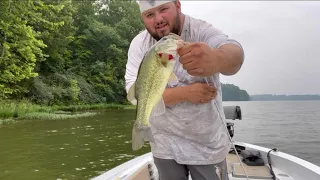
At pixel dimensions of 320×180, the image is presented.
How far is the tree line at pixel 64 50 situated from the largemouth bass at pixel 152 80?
67.1 feet

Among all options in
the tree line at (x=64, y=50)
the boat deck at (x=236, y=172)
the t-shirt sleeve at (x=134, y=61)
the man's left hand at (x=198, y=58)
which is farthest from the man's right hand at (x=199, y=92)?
the tree line at (x=64, y=50)

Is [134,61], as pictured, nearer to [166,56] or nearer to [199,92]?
[199,92]

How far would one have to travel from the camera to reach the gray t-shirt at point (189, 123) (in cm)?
197

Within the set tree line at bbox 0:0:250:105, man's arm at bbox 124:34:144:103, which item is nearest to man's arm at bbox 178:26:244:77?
man's arm at bbox 124:34:144:103

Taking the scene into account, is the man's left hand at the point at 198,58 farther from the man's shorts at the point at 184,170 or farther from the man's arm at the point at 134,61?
the man's shorts at the point at 184,170

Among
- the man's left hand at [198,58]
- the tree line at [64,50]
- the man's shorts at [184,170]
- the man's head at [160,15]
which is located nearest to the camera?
the man's left hand at [198,58]

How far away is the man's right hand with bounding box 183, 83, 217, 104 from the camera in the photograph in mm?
1839

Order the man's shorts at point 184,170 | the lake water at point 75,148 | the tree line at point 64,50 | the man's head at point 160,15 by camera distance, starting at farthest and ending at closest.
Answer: the tree line at point 64,50
the lake water at point 75,148
the man's shorts at point 184,170
the man's head at point 160,15

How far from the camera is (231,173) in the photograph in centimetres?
441

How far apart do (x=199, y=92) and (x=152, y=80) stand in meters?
0.42

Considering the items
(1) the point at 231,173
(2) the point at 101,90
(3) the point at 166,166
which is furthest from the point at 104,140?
(2) the point at 101,90

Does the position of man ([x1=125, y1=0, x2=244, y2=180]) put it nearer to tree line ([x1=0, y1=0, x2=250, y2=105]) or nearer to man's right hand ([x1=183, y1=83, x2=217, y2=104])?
man's right hand ([x1=183, y1=83, x2=217, y2=104])

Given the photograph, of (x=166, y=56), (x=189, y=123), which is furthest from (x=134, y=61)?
(x=166, y=56)

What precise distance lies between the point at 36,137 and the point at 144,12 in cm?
1276
